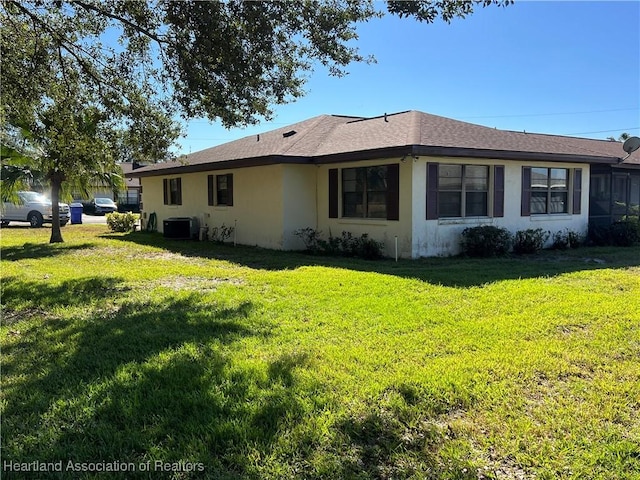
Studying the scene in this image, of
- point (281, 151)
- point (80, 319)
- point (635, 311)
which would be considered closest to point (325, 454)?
point (80, 319)

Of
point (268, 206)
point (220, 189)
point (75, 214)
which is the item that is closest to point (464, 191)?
point (268, 206)

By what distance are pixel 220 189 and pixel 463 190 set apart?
26.4 ft

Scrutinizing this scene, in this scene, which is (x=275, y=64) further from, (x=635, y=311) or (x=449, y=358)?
(x=635, y=311)

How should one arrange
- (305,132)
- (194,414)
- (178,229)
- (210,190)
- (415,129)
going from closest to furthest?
1. (194,414)
2. (415,129)
3. (305,132)
4. (210,190)
5. (178,229)

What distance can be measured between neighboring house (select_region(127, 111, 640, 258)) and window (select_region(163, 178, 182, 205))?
309 centimetres

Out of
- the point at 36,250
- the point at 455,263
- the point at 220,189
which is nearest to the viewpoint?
the point at 455,263

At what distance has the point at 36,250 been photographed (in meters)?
13.7

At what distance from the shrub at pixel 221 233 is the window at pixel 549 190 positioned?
8943 mm

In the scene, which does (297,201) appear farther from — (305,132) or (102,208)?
(102,208)

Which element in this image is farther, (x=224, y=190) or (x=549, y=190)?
(x=224, y=190)

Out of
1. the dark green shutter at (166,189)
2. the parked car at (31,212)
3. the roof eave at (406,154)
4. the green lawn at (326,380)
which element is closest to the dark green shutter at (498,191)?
the roof eave at (406,154)

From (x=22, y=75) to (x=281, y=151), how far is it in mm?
6367

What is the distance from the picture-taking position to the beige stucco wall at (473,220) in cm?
1136

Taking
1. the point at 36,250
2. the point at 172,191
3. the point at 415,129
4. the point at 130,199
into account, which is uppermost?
the point at 415,129
